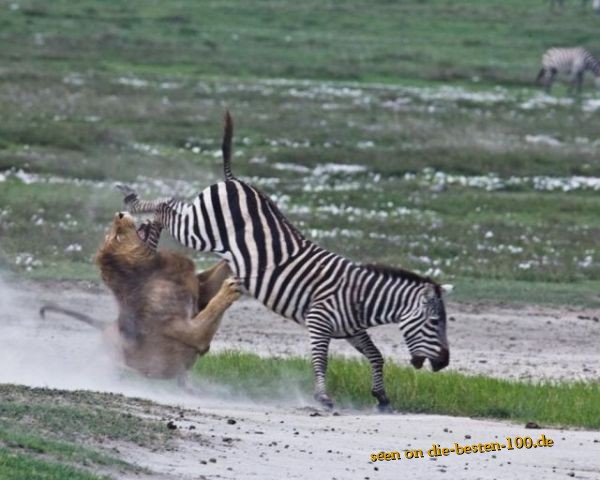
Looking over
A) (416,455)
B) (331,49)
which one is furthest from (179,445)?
Result: (331,49)

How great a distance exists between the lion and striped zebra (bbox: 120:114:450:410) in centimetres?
53

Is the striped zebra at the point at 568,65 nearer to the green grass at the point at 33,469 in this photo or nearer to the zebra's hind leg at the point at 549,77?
the zebra's hind leg at the point at 549,77

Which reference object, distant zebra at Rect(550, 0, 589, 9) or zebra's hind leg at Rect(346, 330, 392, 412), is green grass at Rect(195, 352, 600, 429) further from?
distant zebra at Rect(550, 0, 589, 9)

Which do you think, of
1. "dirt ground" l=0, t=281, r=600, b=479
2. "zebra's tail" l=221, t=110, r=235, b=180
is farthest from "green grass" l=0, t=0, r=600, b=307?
"zebra's tail" l=221, t=110, r=235, b=180

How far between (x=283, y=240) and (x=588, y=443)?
313cm

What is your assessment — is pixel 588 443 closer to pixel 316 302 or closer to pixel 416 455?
pixel 416 455

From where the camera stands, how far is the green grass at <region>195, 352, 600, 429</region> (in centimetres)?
1207

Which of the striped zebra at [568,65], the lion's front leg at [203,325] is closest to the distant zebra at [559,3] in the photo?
the striped zebra at [568,65]

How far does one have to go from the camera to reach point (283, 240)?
42.1 feet

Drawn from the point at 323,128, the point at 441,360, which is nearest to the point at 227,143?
the point at 441,360

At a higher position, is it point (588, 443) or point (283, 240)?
point (283, 240)

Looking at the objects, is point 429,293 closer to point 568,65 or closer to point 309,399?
point 309,399

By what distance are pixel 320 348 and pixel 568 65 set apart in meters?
33.8

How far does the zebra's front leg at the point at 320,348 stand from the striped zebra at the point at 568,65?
3174 centimetres
